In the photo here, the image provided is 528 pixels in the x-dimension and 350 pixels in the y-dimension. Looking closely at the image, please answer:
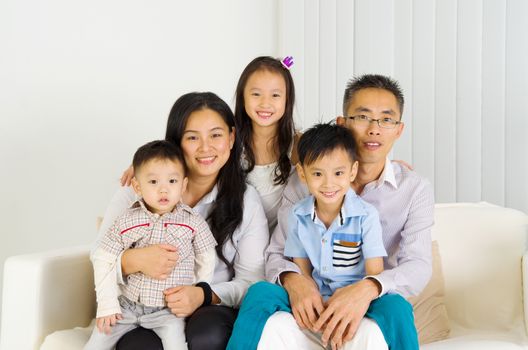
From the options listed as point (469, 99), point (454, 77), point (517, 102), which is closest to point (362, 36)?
point (454, 77)

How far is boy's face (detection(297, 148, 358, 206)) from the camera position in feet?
6.25

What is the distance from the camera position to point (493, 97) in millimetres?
2828

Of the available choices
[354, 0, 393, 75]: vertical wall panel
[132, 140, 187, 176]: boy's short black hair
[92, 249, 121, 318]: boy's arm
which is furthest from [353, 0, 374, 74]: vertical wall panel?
[92, 249, 121, 318]: boy's arm

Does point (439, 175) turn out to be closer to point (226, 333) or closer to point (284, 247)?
point (284, 247)

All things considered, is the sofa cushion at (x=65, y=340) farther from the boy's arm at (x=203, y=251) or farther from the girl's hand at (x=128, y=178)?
the girl's hand at (x=128, y=178)

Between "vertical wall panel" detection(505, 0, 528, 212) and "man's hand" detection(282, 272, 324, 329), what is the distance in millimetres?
1319

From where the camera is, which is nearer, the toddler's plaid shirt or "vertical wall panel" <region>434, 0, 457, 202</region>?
the toddler's plaid shirt

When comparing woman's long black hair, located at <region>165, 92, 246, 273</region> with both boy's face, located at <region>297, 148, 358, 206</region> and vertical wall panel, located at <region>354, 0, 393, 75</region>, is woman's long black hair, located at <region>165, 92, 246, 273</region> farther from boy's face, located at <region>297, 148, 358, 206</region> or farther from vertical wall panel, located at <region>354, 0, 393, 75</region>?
vertical wall panel, located at <region>354, 0, 393, 75</region>

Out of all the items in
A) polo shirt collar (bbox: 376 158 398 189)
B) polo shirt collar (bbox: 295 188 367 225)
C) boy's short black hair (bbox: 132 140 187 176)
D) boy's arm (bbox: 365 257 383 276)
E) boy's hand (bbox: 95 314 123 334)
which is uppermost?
boy's short black hair (bbox: 132 140 187 176)

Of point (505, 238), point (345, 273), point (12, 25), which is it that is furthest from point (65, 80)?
point (505, 238)

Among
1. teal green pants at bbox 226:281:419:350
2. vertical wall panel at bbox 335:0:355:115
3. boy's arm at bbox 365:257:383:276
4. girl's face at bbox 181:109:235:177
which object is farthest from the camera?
vertical wall panel at bbox 335:0:355:115

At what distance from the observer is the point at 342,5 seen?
11.0 ft

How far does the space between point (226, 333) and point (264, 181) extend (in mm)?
648

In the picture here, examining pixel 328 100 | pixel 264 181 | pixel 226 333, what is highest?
pixel 328 100
